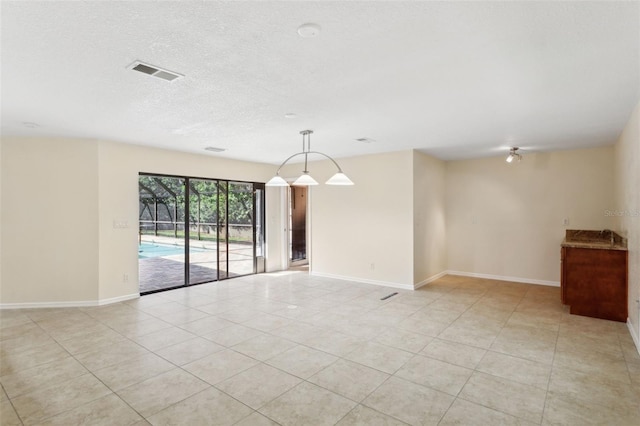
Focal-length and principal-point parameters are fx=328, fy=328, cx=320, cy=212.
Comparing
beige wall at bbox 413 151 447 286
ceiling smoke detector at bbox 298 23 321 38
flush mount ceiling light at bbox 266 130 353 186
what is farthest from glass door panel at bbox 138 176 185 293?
ceiling smoke detector at bbox 298 23 321 38

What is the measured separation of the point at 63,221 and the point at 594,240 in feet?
27.6

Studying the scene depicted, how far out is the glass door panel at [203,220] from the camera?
6379mm

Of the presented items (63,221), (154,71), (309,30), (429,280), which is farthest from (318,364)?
(63,221)

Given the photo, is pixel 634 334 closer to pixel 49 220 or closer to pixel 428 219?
pixel 428 219

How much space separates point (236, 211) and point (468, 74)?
553 centimetres

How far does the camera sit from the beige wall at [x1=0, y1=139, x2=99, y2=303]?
4.88 metres

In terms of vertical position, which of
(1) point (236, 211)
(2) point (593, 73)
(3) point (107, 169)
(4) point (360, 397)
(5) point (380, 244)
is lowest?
(4) point (360, 397)

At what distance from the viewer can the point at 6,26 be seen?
198cm

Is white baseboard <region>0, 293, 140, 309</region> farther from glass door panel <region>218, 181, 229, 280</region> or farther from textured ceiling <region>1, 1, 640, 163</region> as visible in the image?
textured ceiling <region>1, 1, 640, 163</region>

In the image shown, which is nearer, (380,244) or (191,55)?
(191,55)

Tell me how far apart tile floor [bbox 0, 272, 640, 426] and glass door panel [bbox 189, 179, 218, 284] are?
1.62 metres

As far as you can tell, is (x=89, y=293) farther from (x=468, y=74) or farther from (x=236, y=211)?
(x=468, y=74)

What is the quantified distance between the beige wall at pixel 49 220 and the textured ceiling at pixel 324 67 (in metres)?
0.54

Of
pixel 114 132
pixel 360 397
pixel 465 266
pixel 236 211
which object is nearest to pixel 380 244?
pixel 465 266
